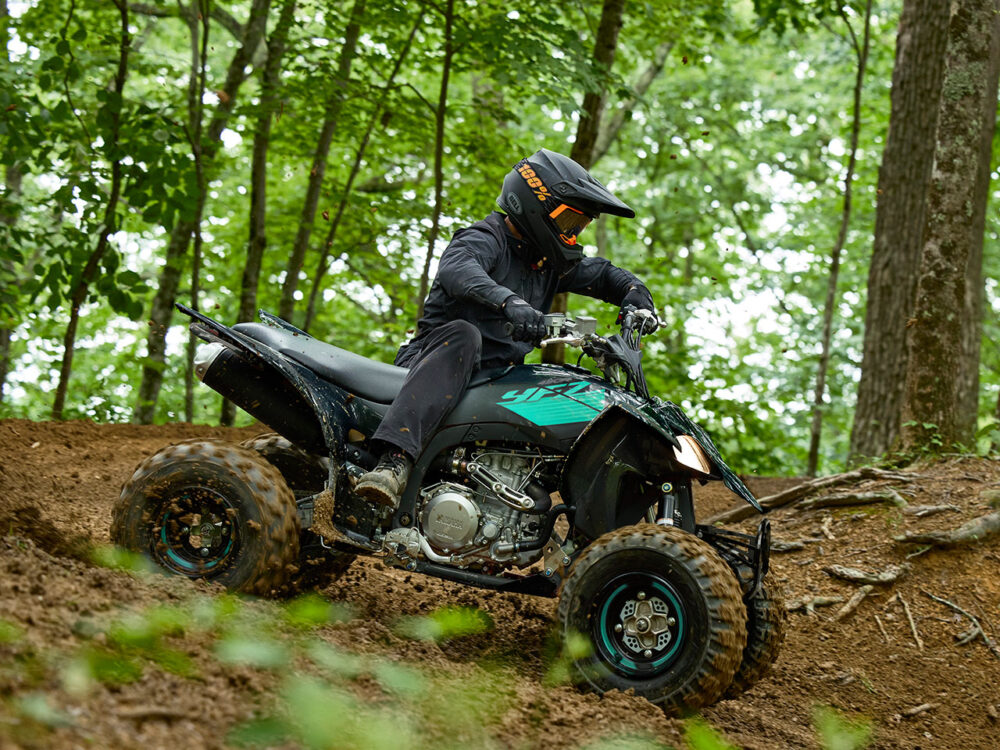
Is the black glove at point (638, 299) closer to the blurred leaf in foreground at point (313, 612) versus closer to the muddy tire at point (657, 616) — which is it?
the muddy tire at point (657, 616)

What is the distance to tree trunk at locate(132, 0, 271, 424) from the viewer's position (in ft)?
35.7

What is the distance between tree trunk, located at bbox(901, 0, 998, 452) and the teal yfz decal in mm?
3679

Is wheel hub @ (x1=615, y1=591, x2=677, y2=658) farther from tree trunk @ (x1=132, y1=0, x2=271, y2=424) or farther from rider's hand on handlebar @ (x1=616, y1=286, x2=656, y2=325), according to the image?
tree trunk @ (x1=132, y1=0, x2=271, y2=424)

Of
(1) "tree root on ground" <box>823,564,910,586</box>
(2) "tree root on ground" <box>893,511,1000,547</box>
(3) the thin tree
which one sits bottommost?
(1) "tree root on ground" <box>823,564,910,586</box>

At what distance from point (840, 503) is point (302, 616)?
13.3ft

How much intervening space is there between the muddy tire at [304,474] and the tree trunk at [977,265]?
4652mm

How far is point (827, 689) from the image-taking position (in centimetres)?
480

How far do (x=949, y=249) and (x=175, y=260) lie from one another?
7739mm

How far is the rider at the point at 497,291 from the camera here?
4.23 meters

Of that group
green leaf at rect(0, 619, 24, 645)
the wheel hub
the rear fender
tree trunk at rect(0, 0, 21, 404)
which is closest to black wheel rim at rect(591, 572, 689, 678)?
the wheel hub

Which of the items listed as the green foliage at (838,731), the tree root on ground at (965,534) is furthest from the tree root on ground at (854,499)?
the green foliage at (838,731)

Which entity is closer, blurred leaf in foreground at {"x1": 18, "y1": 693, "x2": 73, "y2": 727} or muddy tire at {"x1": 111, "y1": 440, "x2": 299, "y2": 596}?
blurred leaf in foreground at {"x1": 18, "y1": 693, "x2": 73, "y2": 727}

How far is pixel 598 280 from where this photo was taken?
507 centimetres

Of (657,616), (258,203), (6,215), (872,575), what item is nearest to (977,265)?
(872,575)
